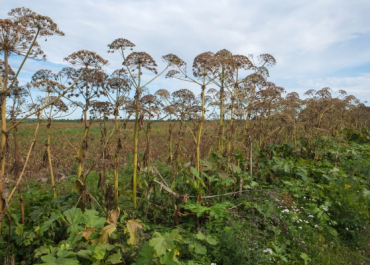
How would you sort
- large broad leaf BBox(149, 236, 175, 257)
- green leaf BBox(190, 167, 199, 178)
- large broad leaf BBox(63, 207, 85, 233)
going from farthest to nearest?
green leaf BBox(190, 167, 199, 178) < large broad leaf BBox(63, 207, 85, 233) < large broad leaf BBox(149, 236, 175, 257)

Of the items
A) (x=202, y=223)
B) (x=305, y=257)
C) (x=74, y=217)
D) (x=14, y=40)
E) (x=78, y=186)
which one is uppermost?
(x=14, y=40)

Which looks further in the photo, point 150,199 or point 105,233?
point 150,199

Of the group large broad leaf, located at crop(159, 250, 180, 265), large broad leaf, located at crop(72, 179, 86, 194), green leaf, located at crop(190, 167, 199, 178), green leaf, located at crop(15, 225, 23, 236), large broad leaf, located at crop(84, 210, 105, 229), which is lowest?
large broad leaf, located at crop(159, 250, 180, 265)

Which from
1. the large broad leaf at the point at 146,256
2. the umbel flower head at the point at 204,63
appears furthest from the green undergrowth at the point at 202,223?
the umbel flower head at the point at 204,63

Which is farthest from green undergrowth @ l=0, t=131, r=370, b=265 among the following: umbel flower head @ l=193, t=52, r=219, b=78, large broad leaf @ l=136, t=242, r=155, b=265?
umbel flower head @ l=193, t=52, r=219, b=78

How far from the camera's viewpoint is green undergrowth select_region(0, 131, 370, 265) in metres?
2.98

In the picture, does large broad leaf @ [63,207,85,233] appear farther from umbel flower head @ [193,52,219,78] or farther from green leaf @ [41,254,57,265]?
umbel flower head @ [193,52,219,78]

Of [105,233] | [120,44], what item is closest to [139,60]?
[120,44]

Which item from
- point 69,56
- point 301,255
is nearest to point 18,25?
point 69,56

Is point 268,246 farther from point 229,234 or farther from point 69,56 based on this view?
point 69,56

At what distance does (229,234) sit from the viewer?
3.59 meters

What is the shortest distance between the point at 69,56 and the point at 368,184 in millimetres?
7179

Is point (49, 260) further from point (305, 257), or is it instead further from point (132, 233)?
point (305, 257)

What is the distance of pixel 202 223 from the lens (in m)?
4.17
